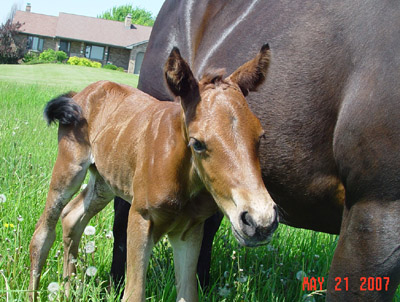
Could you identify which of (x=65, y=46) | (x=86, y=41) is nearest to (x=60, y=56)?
(x=86, y=41)

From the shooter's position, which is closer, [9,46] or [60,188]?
[60,188]

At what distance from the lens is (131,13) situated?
295 feet

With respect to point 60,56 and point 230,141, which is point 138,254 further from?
point 60,56

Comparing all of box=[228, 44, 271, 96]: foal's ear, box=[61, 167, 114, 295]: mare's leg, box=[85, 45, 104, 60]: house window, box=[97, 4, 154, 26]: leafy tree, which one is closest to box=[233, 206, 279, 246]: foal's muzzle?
box=[228, 44, 271, 96]: foal's ear

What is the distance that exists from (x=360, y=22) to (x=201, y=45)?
1.20 metres

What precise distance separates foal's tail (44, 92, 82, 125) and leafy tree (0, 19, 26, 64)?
4812 centimetres

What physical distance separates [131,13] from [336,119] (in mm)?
92032

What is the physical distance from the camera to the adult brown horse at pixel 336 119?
214 centimetres

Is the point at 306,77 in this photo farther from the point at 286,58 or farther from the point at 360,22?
the point at 360,22

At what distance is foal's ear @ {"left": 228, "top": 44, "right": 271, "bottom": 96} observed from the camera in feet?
7.88

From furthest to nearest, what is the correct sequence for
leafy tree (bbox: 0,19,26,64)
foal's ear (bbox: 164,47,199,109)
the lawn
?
1. leafy tree (bbox: 0,19,26,64)
2. the lawn
3. foal's ear (bbox: 164,47,199,109)

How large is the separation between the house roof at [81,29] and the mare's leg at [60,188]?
5764 cm

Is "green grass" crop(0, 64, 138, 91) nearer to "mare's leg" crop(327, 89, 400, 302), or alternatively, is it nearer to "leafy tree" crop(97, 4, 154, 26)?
"mare's leg" crop(327, 89, 400, 302)

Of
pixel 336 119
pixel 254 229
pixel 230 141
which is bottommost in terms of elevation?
pixel 254 229
